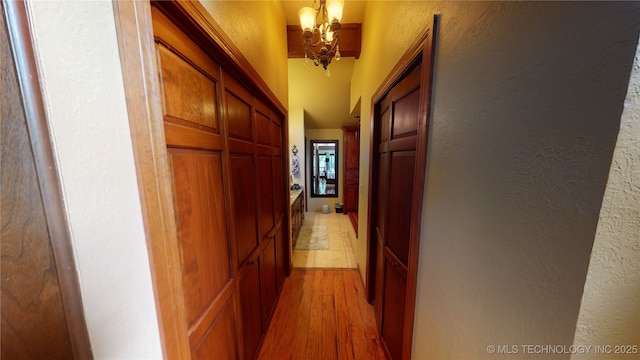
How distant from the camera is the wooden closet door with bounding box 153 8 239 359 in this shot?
635 millimetres

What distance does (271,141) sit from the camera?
6.07 feet

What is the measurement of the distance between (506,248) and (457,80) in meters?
0.55

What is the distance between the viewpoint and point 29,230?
0.40m

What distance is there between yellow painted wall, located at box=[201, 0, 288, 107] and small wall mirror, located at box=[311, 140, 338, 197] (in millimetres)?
3257

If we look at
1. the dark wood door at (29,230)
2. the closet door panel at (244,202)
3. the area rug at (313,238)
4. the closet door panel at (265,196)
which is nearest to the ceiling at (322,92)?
the closet door panel at (265,196)

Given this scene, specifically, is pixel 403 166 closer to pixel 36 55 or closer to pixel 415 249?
pixel 415 249

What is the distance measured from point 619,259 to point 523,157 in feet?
0.71

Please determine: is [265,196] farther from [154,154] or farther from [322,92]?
[322,92]

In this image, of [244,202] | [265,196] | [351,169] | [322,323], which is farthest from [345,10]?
[351,169]

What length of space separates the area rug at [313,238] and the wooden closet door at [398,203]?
1832 millimetres

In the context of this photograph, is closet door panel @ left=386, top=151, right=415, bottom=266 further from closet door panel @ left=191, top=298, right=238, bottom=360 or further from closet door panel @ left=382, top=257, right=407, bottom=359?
closet door panel @ left=191, top=298, right=238, bottom=360

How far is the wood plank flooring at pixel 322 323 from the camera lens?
60.2 inches

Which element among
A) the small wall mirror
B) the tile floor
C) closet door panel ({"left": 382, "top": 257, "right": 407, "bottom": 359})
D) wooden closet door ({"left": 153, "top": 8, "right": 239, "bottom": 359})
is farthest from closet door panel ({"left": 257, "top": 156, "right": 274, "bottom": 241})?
the small wall mirror

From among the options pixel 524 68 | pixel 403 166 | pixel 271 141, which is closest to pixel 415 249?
pixel 403 166
